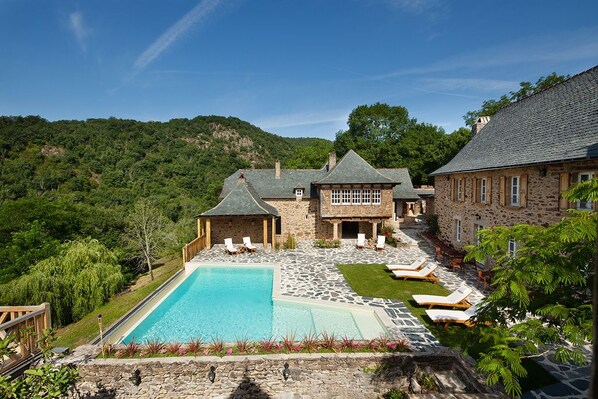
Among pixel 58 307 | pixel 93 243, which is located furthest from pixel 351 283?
pixel 93 243

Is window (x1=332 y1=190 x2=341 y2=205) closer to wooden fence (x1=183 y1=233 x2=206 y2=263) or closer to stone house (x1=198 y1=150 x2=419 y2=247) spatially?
stone house (x1=198 y1=150 x2=419 y2=247)

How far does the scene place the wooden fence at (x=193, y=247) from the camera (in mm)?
16203

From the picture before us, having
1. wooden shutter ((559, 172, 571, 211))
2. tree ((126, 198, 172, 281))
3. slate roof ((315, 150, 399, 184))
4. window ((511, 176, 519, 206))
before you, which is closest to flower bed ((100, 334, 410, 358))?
wooden shutter ((559, 172, 571, 211))

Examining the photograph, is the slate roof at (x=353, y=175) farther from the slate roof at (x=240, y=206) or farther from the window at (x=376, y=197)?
the slate roof at (x=240, y=206)

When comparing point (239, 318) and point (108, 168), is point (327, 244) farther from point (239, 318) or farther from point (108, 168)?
point (108, 168)

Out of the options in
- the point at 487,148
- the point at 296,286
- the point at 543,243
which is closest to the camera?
the point at 543,243

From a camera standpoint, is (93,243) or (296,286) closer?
(296,286)

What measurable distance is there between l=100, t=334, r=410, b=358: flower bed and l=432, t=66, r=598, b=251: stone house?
7.83 m

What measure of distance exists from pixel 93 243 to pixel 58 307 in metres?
4.04

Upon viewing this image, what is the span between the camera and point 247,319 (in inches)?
414

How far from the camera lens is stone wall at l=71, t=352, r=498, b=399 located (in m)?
7.25

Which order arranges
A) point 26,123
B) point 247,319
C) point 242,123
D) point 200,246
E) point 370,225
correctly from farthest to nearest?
point 242,123 < point 26,123 < point 370,225 < point 200,246 < point 247,319

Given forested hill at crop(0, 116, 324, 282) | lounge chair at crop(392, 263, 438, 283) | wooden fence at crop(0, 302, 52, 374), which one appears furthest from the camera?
forested hill at crop(0, 116, 324, 282)

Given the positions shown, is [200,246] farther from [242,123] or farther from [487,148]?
[242,123]
